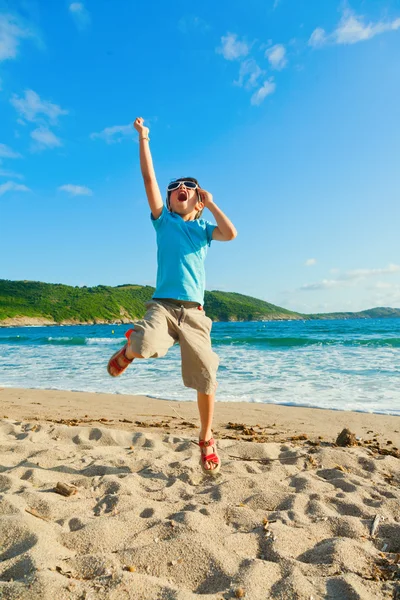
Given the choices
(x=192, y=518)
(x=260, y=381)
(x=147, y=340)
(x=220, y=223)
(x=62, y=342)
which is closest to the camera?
(x=192, y=518)

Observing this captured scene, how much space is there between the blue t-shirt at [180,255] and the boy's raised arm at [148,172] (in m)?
0.08

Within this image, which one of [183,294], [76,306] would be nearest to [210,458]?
[183,294]

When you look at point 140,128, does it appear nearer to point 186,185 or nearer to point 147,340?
point 186,185

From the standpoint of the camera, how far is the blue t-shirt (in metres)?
3.45

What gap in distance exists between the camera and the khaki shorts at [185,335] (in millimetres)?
3236

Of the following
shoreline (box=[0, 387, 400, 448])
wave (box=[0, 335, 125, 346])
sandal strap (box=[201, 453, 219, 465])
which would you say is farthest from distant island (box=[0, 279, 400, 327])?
sandal strap (box=[201, 453, 219, 465])

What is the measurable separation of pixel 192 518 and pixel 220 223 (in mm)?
2247

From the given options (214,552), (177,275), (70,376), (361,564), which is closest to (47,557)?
(214,552)

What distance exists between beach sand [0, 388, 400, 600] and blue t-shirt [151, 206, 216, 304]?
1.46 metres

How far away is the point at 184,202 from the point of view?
3658 millimetres

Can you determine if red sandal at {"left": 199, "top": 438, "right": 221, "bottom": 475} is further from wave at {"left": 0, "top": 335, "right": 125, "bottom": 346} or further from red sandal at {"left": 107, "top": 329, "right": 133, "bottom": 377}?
wave at {"left": 0, "top": 335, "right": 125, "bottom": 346}

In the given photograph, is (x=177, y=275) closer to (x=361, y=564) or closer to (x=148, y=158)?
(x=148, y=158)

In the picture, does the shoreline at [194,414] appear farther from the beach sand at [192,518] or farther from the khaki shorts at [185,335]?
the khaki shorts at [185,335]

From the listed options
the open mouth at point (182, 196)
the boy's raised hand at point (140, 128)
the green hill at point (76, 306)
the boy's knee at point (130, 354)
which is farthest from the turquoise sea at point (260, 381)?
the green hill at point (76, 306)
